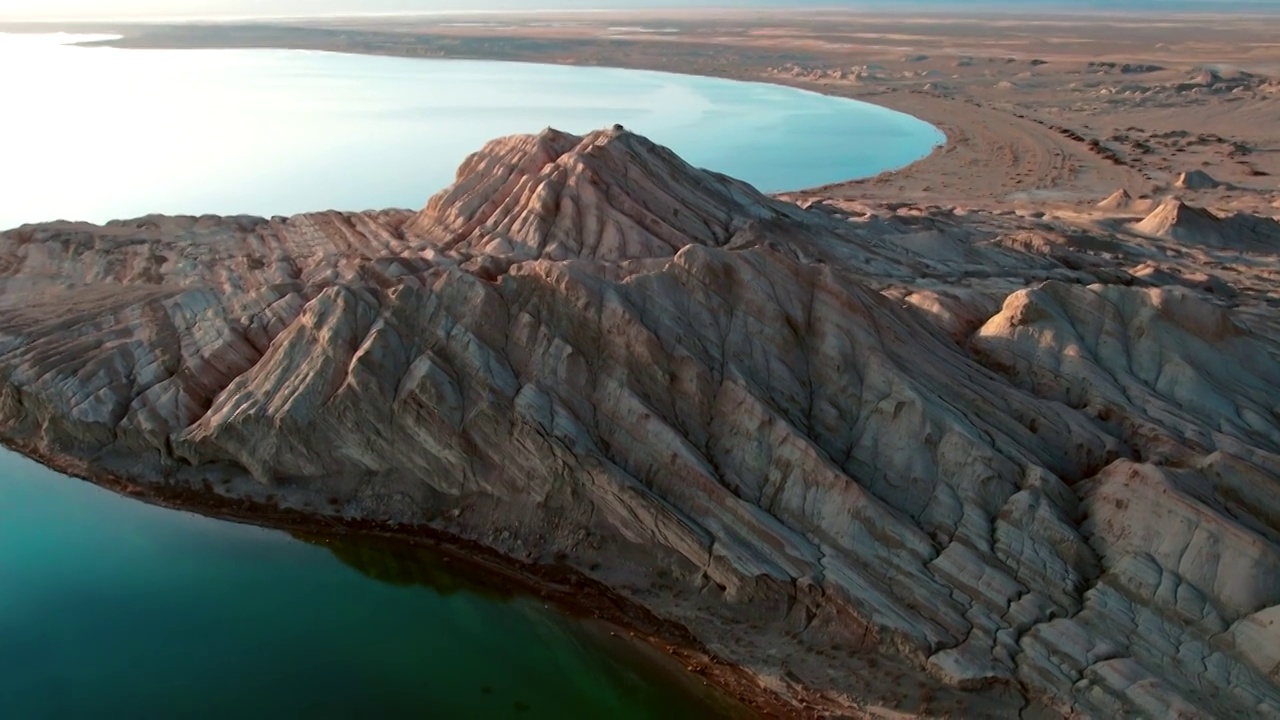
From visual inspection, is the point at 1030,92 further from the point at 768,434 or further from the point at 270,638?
the point at 270,638

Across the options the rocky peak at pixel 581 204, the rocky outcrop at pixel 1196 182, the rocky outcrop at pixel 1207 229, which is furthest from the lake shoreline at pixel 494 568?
the rocky outcrop at pixel 1196 182

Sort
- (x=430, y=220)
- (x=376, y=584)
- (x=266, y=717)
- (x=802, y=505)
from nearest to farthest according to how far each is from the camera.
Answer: (x=266, y=717)
(x=802, y=505)
(x=376, y=584)
(x=430, y=220)

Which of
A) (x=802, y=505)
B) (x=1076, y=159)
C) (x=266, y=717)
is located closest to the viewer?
(x=266, y=717)

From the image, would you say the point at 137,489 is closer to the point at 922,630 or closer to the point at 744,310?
the point at 744,310

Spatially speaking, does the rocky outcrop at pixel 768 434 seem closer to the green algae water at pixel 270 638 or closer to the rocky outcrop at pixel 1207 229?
the green algae water at pixel 270 638

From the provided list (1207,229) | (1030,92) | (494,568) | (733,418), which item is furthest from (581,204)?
(1030,92)

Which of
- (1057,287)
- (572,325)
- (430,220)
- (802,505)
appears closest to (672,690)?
(802,505)

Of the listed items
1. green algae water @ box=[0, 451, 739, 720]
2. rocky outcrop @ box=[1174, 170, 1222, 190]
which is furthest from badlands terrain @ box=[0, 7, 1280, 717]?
rocky outcrop @ box=[1174, 170, 1222, 190]
